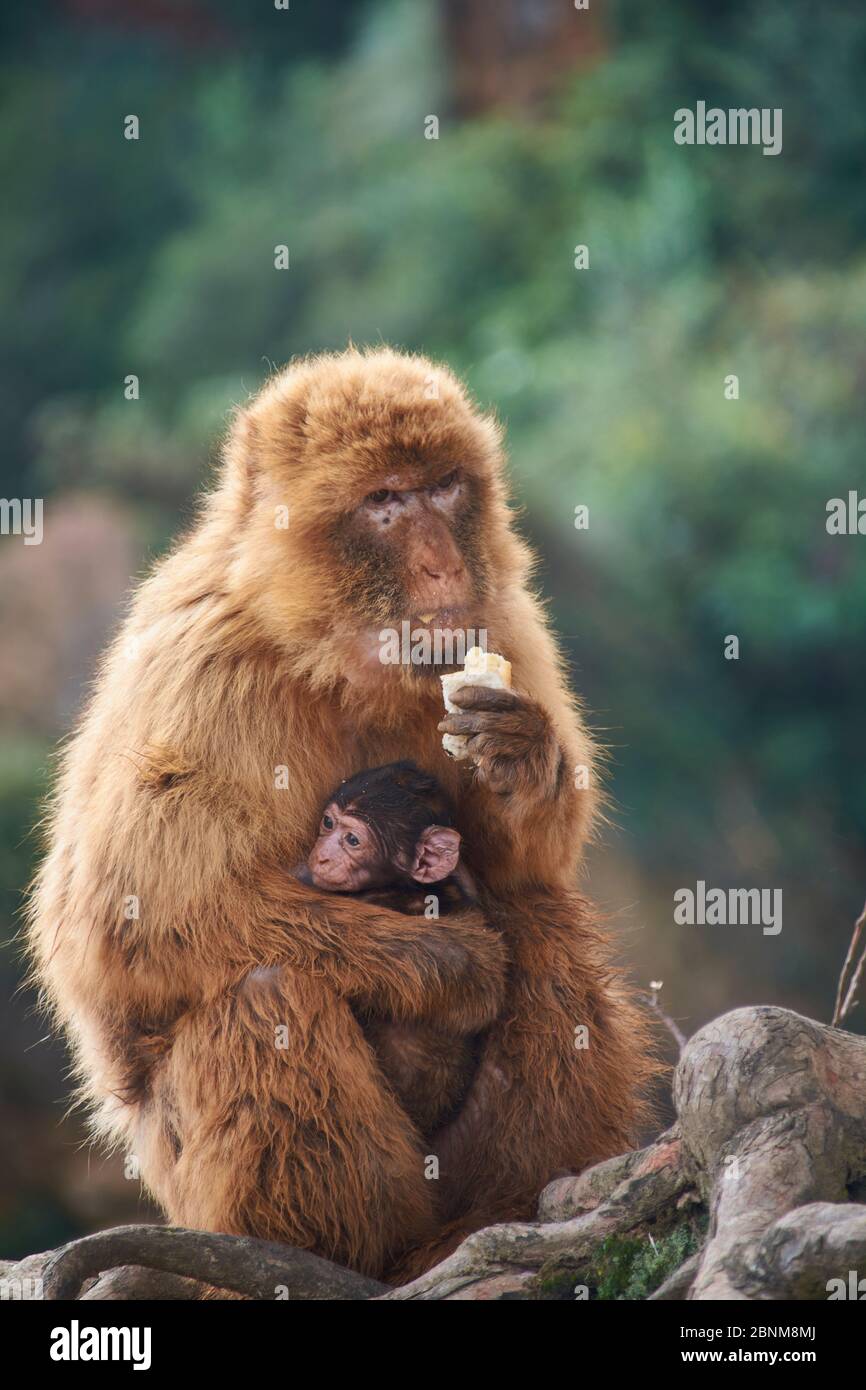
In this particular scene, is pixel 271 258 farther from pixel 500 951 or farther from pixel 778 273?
pixel 500 951

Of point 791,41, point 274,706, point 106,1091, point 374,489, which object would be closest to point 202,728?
point 274,706

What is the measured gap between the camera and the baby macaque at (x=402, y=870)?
5547mm

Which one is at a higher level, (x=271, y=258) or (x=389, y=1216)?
(x=271, y=258)

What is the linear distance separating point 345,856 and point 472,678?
792 millimetres

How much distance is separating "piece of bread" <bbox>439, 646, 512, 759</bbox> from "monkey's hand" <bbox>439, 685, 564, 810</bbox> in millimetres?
19

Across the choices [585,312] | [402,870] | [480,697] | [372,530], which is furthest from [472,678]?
[585,312]

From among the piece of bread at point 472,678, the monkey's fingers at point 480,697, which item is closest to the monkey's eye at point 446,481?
the piece of bread at point 472,678

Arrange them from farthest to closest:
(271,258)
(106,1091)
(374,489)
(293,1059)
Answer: (271,258)
(106,1091)
(374,489)
(293,1059)

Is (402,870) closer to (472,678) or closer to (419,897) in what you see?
(419,897)

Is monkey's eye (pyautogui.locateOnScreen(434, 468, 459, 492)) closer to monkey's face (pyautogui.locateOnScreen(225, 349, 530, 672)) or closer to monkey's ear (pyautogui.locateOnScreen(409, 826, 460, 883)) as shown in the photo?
monkey's face (pyautogui.locateOnScreen(225, 349, 530, 672))

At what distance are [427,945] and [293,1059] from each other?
598 millimetres

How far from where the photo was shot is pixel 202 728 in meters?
5.48

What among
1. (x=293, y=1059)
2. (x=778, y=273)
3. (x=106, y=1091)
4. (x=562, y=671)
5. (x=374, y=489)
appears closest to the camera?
(x=293, y=1059)

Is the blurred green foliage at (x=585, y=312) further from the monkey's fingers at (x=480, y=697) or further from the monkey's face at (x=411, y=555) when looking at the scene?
the monkey's fingers at (x=480, y=697)
